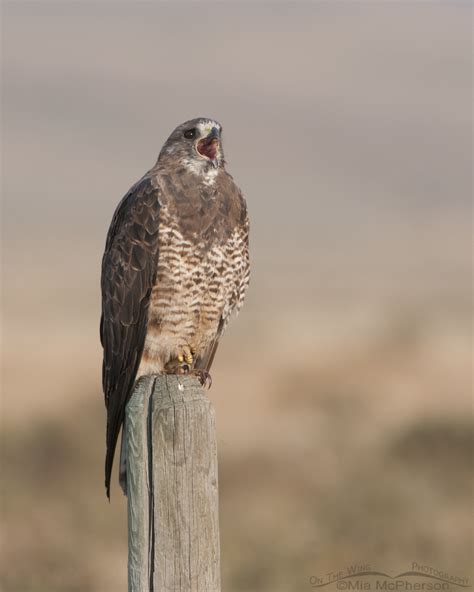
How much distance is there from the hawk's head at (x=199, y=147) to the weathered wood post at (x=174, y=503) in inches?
89.3

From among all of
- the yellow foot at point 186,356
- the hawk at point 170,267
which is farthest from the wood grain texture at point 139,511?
the yellow foot at point 186,356

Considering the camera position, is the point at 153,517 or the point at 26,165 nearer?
the point at 153,517

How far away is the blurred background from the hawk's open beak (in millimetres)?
3040

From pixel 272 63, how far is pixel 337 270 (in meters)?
38.0

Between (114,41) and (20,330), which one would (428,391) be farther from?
(114,41)

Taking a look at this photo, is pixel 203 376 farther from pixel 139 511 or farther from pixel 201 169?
pixel 139 511

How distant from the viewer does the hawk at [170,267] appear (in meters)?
5.63

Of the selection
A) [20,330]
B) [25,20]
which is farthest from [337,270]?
[25,20]

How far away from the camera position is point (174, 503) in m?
3.79

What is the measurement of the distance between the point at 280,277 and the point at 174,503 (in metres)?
21.9

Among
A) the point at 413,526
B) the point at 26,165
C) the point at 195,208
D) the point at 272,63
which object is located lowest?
the point at 413,526

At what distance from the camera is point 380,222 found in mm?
34844

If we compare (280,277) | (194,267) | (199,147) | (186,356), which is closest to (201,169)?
(199,147)

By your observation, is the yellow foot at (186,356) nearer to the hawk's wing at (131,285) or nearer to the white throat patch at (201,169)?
the hawk's wing at (131,285)
